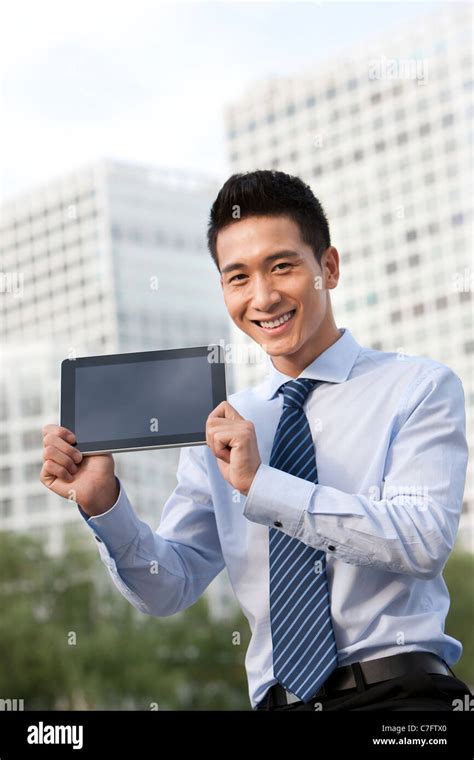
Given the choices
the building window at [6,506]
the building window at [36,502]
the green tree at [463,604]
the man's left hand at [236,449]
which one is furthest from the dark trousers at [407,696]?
the building window at [6,506]

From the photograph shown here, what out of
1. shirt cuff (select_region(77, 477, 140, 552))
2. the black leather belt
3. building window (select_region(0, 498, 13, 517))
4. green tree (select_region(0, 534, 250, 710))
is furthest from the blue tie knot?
building window (select_region(0, 498, 13, 517))

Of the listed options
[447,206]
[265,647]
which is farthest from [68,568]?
[447,206]

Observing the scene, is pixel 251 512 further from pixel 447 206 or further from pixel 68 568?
pixel 447 206

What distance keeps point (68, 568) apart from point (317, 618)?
36022 mm

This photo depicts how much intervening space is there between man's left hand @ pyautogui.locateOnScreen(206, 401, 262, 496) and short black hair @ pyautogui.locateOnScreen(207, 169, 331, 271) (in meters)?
0.69

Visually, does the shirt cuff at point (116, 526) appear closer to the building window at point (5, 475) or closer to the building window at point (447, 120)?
the building window at point (5, 475)

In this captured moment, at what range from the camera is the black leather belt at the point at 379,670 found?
253 cm

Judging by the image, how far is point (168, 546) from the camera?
2990mm

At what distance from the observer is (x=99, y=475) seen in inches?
108

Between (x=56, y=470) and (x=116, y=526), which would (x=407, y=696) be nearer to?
(x=116, y=526)

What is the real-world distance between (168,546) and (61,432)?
506 millimetres

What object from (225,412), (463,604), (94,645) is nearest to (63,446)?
(225,412)

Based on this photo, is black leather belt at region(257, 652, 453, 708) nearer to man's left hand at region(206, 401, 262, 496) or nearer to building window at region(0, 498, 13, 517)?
man's left hand at region(206, 401, 262, 496)

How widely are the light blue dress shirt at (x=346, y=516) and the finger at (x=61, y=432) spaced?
215mm
